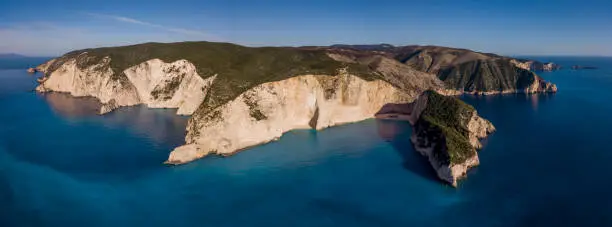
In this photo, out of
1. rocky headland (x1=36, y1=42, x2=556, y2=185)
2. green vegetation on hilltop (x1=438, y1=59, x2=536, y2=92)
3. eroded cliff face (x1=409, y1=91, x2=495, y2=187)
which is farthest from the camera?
green vegetation on hilltop (x1=438, y1=59, x2=536, y2=92)

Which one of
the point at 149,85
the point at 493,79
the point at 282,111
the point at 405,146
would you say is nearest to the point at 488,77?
the point at 493,79

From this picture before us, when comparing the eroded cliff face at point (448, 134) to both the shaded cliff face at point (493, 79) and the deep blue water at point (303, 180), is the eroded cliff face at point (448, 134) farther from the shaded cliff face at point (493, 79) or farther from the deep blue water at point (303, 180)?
the shaded cliff face at point (493, 79)

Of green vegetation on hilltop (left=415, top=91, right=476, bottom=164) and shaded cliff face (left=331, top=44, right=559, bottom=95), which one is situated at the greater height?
shaded cliff face (left=331, top=44, right=559, bottom=95)

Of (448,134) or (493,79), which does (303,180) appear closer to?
(448,134)

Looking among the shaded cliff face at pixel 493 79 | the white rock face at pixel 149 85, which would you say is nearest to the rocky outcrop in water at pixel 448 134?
the white rock face at pixel 149 85

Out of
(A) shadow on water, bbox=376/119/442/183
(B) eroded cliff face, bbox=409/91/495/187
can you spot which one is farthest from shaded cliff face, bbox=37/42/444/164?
(B) eroded cliff face, bbox=409/91/495/187

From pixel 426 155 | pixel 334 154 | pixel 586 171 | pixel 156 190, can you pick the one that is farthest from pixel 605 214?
pixel 156 190

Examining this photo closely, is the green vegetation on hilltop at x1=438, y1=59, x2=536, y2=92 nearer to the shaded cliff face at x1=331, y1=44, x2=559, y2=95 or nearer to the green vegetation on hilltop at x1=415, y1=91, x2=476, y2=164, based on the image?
the shaded cliff face at x1=331, y1=44, x2=559, y2=95
